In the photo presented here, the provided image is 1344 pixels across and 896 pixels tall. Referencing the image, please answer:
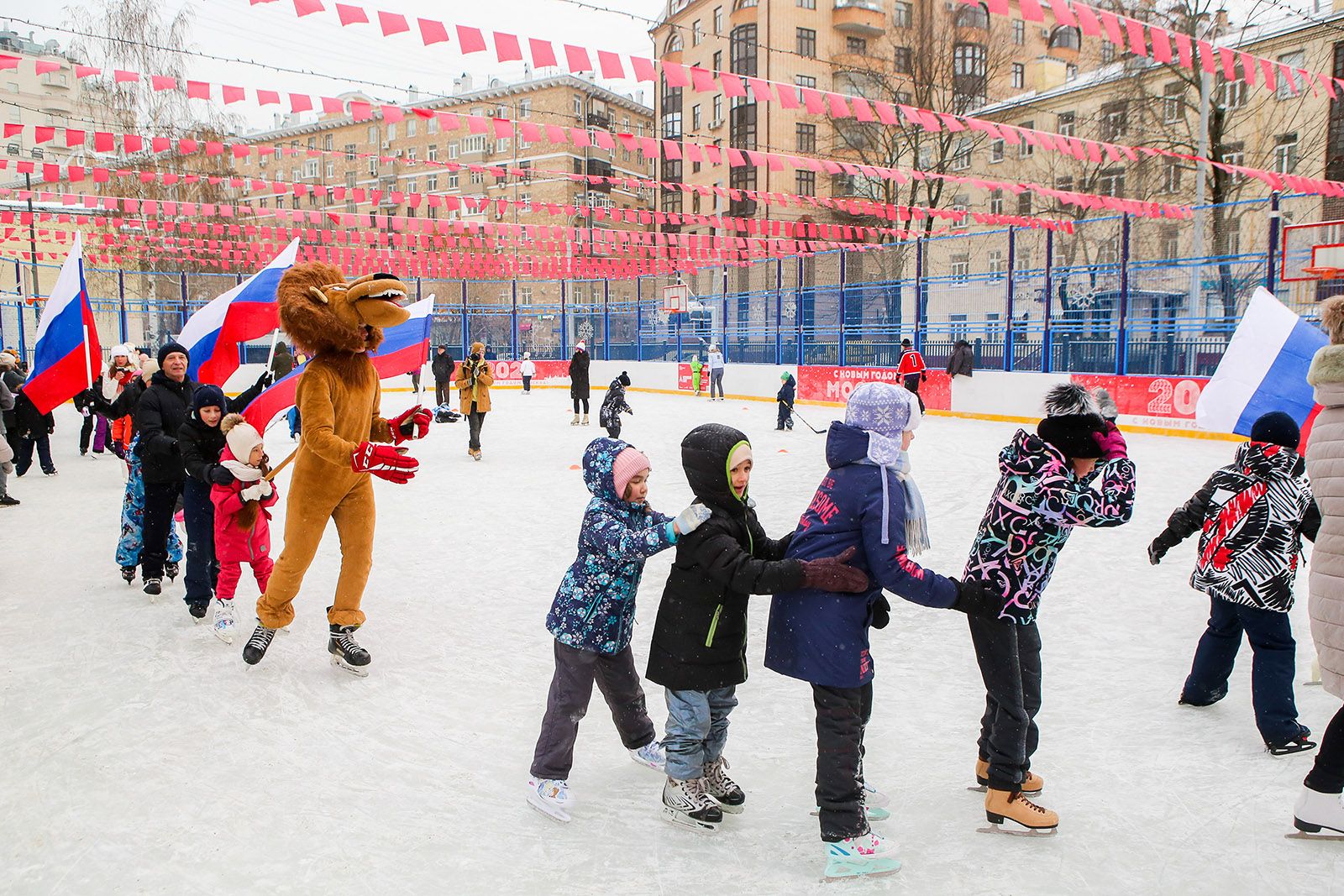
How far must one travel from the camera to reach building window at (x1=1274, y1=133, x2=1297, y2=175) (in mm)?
24297

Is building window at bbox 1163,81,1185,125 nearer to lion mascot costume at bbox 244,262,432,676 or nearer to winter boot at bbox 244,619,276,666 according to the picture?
lion mascot costume at bbox 244,262,432,676

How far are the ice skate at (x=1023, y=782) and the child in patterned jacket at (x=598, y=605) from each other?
1.15 m

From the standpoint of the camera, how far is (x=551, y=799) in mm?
2857

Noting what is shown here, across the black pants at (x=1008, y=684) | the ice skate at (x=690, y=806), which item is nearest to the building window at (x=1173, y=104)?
the black pants at (x=1008, y=684)

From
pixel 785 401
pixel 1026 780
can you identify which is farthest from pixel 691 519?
pixel 785 401

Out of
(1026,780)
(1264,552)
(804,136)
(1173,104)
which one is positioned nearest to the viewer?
(1026,780)

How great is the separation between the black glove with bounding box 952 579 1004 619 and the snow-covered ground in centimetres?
70

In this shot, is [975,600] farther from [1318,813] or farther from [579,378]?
[579,378]

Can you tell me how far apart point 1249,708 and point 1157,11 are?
22.1 metres

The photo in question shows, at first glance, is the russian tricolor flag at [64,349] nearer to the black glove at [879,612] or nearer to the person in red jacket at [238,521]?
the person in red jacket at [238,521]

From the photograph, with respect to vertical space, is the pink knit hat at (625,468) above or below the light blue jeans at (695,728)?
above

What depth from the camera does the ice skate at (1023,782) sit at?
115 inches

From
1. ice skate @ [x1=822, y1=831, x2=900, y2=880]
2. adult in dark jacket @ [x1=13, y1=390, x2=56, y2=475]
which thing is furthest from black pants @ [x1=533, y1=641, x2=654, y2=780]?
adult in dark jacket @ [x1=13, y1=390, x2=56, y2=475]

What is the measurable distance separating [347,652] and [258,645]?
0.38m
